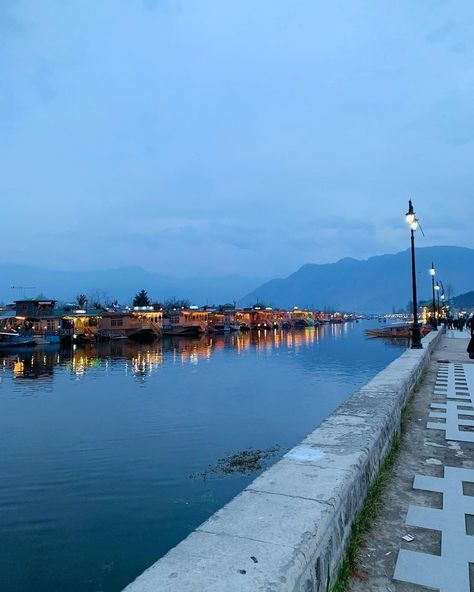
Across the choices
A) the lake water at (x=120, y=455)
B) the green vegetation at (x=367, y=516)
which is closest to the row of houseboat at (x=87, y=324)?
the lake water at (x=120, y=455)

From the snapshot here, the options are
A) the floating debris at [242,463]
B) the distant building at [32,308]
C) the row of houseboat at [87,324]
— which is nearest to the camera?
the floating debris at [242,463]

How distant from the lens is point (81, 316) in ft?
255

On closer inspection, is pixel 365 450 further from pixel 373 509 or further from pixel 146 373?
pixel 146 373

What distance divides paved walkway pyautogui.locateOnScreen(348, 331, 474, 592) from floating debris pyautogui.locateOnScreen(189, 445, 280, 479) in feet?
18.3

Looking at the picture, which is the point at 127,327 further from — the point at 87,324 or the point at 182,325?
the point at 182,325

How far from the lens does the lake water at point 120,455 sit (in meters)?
8.03

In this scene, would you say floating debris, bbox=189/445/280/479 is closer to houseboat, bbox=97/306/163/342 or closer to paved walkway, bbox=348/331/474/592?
paved walkway, bbox=348/331/474/592

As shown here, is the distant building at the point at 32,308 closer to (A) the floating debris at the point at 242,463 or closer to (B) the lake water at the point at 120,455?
(B) the lake water at the point at 120,455

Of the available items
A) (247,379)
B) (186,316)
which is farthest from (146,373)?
(186,316)

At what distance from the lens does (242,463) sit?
12516 mm

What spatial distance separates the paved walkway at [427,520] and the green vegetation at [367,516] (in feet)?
0.19

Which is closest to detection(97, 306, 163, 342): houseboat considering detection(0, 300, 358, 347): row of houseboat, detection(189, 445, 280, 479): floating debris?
detection(0, 300, 358, 347): row of houseboat

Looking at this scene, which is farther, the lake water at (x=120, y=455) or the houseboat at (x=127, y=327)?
the houseboat at (x=127, y=327)

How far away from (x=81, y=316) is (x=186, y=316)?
30.5 m
